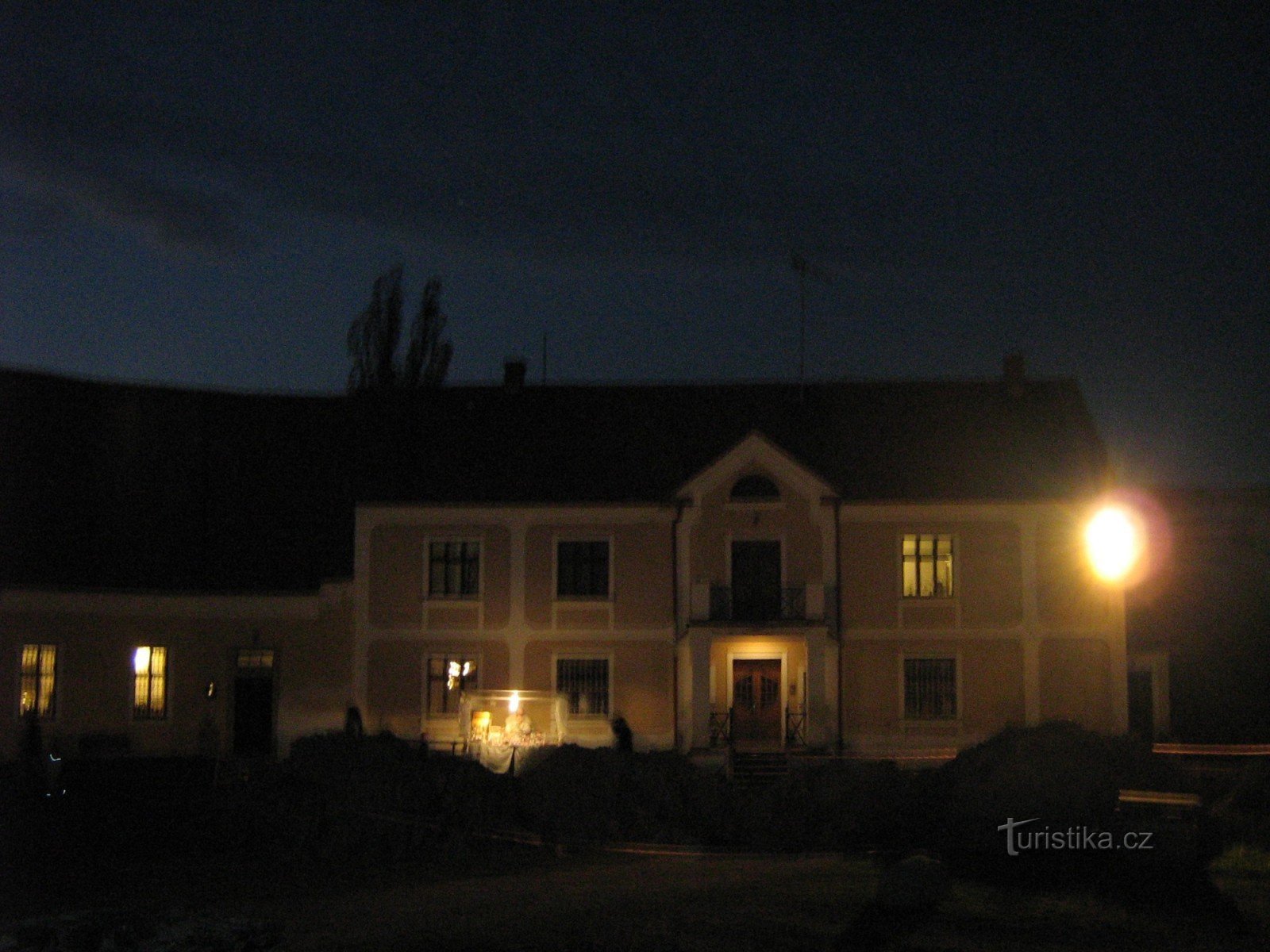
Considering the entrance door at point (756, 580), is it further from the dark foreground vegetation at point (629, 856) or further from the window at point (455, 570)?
the window at point (455, 570)

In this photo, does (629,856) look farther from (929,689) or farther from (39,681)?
(39,681)

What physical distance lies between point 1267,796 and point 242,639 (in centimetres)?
2285

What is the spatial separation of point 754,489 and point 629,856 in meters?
13.8

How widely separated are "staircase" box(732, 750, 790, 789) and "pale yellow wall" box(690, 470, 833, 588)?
171 inches

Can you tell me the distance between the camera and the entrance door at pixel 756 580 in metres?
34.5

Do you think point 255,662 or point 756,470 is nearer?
point 756,470

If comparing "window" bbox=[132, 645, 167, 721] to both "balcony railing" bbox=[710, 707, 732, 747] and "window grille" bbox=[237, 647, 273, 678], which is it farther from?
"balcony railing" bbox=[710, 707, 732, 747]

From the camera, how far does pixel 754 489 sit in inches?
1375

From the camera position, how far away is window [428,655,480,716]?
34875 mm

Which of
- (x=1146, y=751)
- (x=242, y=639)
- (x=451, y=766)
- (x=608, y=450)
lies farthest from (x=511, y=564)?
(x=1146, y=751)

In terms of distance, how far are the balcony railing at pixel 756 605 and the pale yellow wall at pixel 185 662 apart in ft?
27.5

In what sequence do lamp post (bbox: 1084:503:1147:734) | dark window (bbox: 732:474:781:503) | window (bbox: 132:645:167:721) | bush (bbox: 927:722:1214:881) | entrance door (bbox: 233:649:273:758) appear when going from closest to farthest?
bush (bbox: 927:722:1214:881) → lamp post (bbox: 1084:503:1147:734) → dark window (bbox: 732:474:781:503) → window (bbox: 132:645:167:721) → entrance door (bbox: 233:649:273:758)

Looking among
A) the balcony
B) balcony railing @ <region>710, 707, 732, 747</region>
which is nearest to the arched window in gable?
the balcony

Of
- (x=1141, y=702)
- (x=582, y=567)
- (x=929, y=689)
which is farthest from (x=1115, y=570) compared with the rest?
(x=582, y=567)
